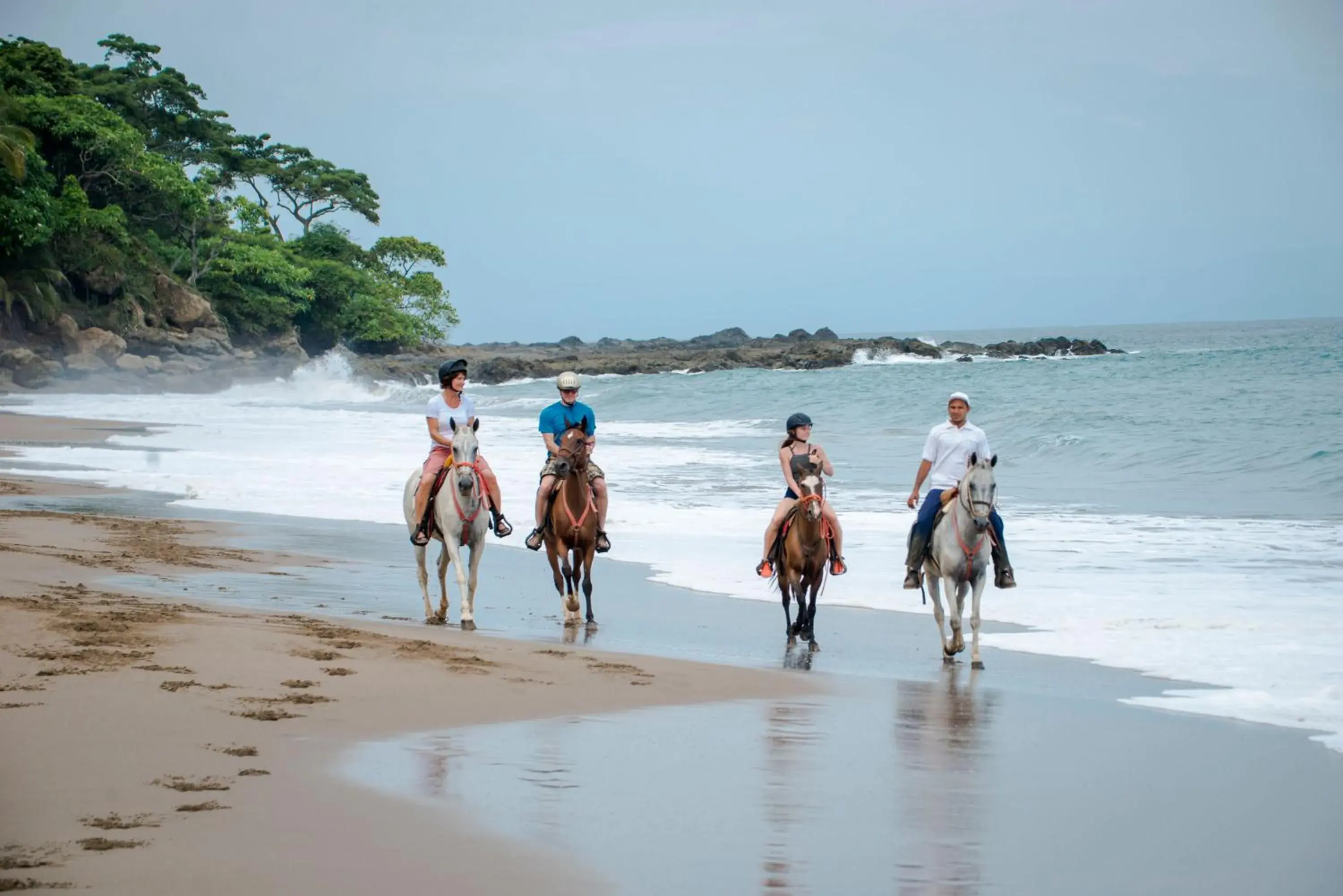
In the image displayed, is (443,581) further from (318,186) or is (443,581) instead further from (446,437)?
(318,186)

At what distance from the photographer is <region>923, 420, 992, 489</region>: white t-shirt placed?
10.4m

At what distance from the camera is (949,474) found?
10477 millimetres

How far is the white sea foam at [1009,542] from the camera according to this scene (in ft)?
31.7

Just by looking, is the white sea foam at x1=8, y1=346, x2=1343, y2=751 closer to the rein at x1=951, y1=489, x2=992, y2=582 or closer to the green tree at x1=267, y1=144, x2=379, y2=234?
the rein at x1=951, y1=489, x2=992, y2=582

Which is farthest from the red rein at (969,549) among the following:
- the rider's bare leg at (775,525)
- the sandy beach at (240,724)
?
the sandy beach at (240,724)

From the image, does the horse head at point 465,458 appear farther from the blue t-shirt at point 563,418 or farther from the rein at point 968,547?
the rein at point 968,547

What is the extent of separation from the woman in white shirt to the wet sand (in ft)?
5.52

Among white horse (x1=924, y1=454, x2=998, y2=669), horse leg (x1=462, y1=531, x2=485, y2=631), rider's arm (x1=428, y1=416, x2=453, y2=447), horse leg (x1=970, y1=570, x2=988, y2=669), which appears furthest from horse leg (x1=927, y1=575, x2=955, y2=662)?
rider's arm (x1=428, y1=416, x2=453, y2=447)

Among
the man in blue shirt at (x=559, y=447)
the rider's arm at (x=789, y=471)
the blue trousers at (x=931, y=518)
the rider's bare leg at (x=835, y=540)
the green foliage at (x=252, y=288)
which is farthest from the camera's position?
the green foliage at (x=252, y=288)

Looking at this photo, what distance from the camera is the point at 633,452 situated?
3002 centimetres

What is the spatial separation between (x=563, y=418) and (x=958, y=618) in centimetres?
394

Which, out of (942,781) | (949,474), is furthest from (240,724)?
(949,474)

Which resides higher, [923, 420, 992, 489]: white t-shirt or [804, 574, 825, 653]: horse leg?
[923, 420, 992, 489]: white t-shirt

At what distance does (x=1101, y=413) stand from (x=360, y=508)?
22.7 m
